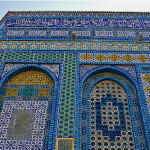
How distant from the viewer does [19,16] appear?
10.4 m

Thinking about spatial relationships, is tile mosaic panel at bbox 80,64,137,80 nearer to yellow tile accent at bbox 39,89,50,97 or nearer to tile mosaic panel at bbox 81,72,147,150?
tile mosaic panel at bbox 81,72,147,150

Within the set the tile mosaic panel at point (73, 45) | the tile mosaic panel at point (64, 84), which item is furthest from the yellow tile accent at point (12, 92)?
the tile mosaic panel at point (73, 45)

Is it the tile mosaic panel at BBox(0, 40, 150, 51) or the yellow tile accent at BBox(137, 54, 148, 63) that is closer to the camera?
the yellow tile accent at BBox(137, 54, 148, 63)

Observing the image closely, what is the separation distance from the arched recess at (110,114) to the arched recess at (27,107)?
95cm

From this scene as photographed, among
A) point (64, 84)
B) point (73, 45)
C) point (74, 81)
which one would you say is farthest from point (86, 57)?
point (64, 84)

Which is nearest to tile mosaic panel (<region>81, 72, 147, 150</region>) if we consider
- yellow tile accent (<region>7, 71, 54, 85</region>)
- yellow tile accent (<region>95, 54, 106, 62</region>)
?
yellow tile accent (<region>95, 54, 106, 62</region>)

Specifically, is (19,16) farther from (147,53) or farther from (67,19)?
(147,53)

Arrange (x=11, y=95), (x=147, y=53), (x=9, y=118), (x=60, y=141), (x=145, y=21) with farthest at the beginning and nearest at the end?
(x=145, y=21) < (x=147, y=53) < (x=11, y=95) < (x=9, y=118) < (x=60, y=141)

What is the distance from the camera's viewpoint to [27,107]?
7.90 meters

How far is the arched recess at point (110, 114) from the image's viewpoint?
23.8 ft

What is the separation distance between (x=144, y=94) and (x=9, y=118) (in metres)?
3.83

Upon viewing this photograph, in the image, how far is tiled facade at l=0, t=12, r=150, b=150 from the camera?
24.0 ft

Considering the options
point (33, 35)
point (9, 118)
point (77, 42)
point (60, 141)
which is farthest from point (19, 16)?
point (60, 141)

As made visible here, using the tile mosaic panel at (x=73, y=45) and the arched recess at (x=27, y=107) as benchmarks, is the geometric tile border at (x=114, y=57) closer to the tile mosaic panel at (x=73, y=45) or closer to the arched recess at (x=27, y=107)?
the tile mosaic panel at (x=73, y=45)
